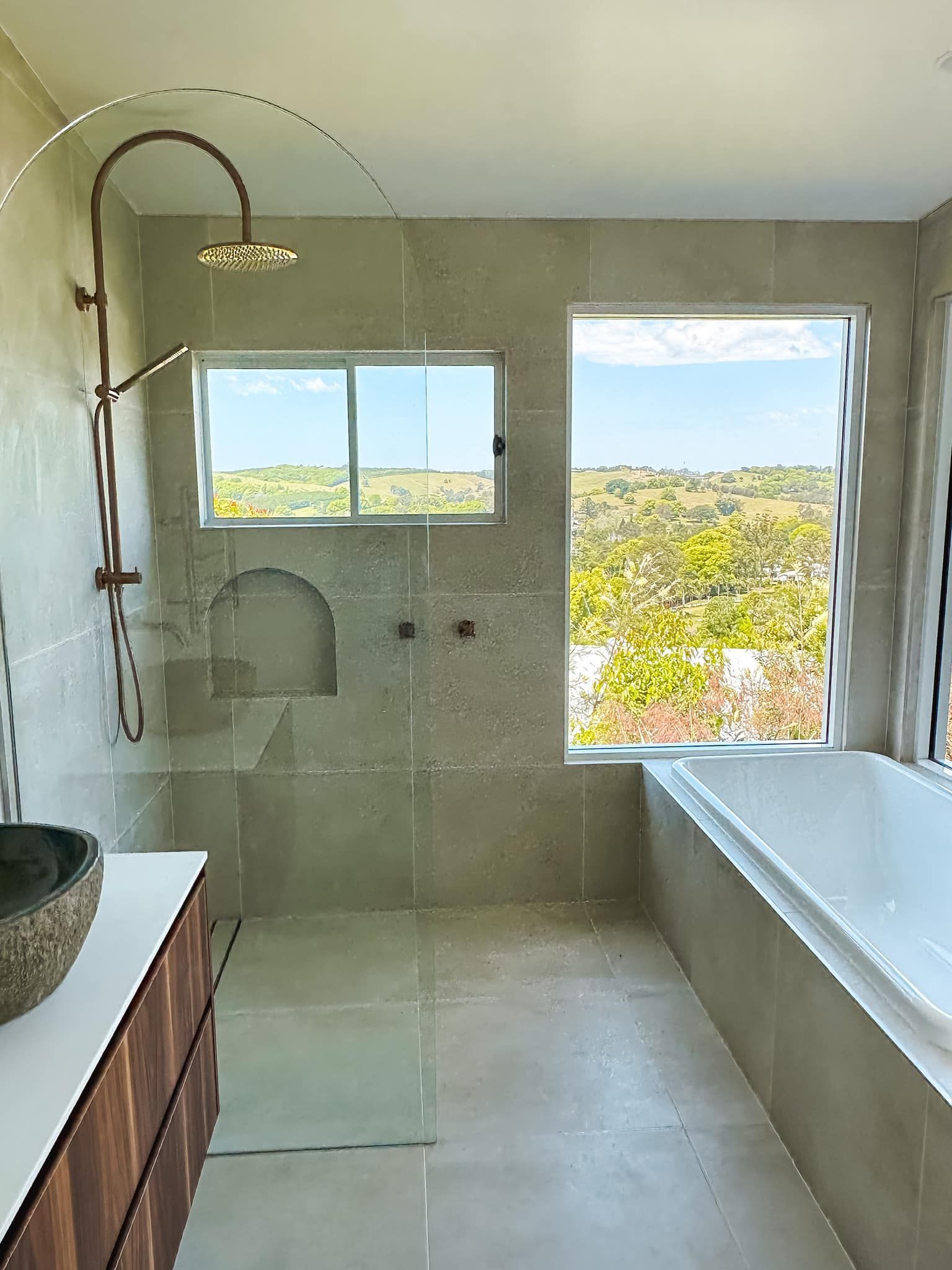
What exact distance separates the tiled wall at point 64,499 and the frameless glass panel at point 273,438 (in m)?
0.19

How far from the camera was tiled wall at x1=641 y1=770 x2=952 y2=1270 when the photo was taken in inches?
58.7

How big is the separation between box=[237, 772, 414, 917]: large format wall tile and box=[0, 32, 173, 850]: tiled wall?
285 millimetres

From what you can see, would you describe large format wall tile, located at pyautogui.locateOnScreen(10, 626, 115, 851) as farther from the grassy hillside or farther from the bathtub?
the bathtub

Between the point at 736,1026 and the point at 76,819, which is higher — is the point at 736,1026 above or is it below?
below

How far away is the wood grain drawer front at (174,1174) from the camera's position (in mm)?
1256

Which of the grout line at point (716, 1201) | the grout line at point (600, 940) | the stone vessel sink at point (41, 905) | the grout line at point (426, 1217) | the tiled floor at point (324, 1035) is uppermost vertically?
the stone vessel sink at point (41, 905)

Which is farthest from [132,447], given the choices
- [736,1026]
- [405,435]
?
[736,1026]

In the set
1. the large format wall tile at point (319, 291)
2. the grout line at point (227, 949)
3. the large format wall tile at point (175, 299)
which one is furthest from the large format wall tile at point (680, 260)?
the grout line at point (227, 949)

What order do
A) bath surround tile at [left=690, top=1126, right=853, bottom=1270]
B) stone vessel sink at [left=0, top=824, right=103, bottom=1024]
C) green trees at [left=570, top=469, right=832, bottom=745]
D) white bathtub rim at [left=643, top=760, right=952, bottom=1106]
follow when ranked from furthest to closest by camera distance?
green trees at [left=570, top=469, right=832, bottom=745] → bath surround tile at [left=690, top=1126, right=853, bottom=1270] → white bathtub rim at [left=643, top=760, right=952, bottom=1106] → stone vessel sink at [left=0, top=824, right=103, bottom=1024]

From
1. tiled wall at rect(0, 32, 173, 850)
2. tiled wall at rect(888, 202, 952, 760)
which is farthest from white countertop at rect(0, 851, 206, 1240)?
tiled wall at rect(888, 202, 952, 760)

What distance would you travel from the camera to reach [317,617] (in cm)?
242

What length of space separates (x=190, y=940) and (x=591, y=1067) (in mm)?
1239

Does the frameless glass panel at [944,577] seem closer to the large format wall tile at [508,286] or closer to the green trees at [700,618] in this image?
the green trees at [700,618]

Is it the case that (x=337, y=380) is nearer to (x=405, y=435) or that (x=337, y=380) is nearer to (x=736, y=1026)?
(x=405, y=435)
